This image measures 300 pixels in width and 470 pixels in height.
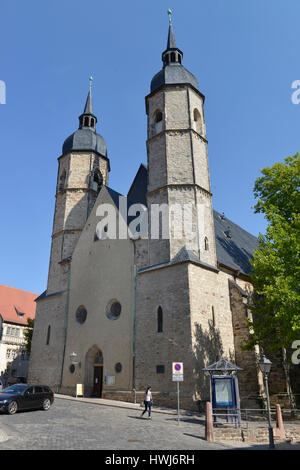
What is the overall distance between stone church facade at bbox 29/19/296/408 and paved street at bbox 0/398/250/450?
358 cm

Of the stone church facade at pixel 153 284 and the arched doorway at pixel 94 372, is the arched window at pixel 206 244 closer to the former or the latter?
the stone church facade at pixel 153 284

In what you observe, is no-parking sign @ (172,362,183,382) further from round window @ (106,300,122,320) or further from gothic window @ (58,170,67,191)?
gothic window @ (58,170,67,191)

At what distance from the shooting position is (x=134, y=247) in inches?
860

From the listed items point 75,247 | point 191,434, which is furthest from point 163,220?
point 191,434

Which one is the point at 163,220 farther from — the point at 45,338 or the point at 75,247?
the point at 45,338

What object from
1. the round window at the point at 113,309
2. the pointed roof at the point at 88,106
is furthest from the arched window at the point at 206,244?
the pointed roof at the point at 88,106

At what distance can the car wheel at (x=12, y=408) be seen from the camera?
42.5ft

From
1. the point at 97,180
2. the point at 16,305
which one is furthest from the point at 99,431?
the point at 16,305

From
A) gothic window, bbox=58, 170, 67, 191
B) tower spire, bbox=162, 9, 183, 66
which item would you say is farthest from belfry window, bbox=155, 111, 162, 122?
gothic window, bbox=58, 170, 67, 191

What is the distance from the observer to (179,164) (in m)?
22.3

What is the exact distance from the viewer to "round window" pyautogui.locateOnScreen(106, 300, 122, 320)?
2156 centimetres

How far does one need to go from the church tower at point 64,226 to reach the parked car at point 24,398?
872cm
